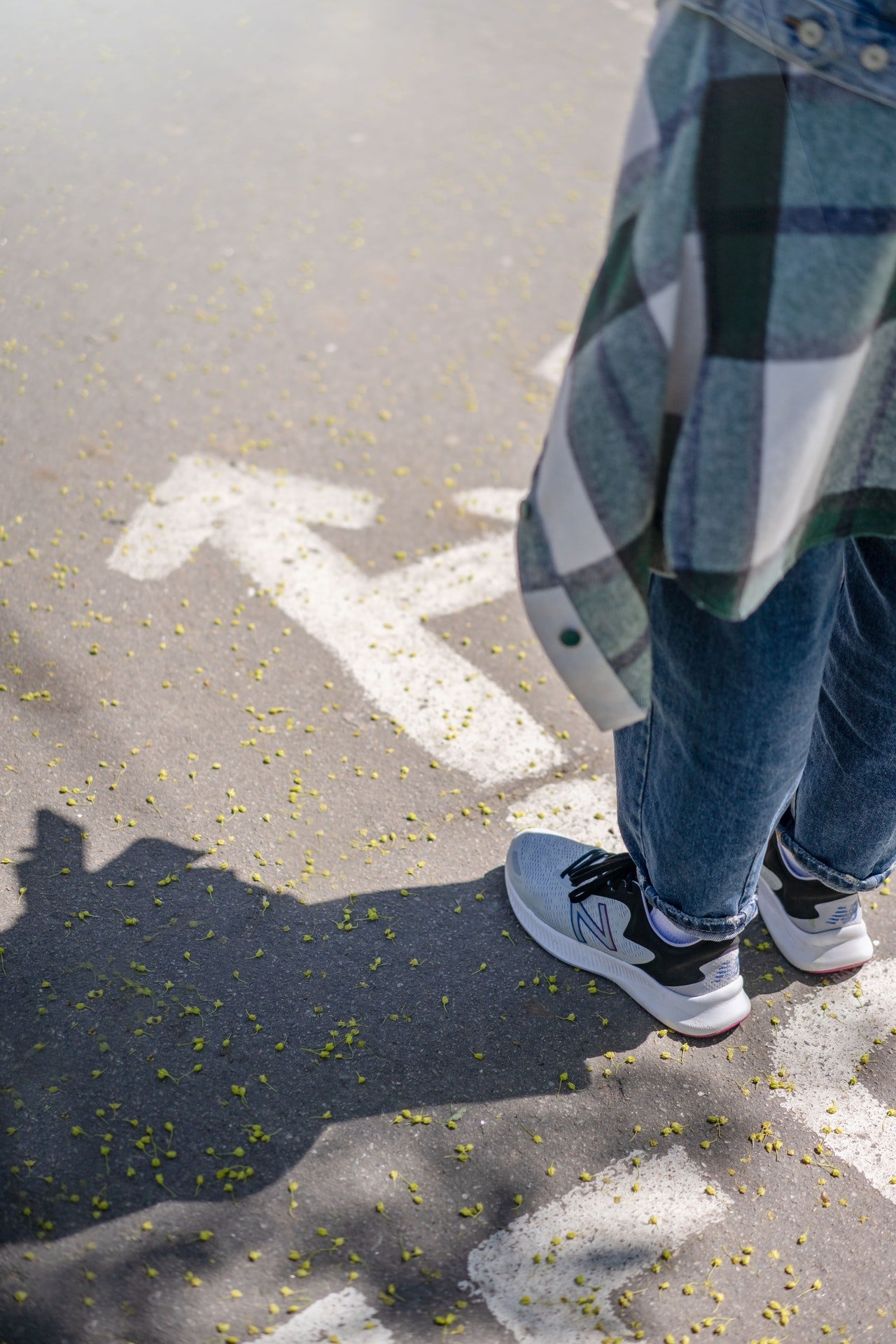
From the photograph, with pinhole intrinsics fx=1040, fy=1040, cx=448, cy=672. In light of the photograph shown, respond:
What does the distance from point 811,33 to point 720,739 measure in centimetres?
102

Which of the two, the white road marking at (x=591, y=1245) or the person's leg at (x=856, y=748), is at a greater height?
the person's leg at (x=856, y=748)

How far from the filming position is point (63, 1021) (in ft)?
7.32

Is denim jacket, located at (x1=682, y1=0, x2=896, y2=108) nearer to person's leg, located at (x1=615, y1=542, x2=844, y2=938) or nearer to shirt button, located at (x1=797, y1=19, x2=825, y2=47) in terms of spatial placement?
shirt button, located at (x1=797, y1=19, x2=825, y2=47)

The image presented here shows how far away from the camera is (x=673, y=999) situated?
2.33 metres

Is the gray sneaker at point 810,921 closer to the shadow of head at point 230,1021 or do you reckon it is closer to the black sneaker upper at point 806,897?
the black sneaker upper at point 806,897

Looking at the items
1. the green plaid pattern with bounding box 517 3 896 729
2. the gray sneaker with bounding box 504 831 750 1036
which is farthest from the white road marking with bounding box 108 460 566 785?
the green plaid pattern with bounding box 517 3 896 729

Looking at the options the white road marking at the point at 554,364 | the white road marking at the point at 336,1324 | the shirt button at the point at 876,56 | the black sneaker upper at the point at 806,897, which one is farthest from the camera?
the white road marking at the point at 554,364

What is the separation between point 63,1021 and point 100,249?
4071mm

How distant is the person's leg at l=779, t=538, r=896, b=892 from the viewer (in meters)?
1.97

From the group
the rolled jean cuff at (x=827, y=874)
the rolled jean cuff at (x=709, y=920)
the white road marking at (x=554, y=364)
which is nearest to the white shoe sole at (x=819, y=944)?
the rolled jean cuff at (x=827, y=874)

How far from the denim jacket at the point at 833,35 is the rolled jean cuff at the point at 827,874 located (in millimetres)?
1618

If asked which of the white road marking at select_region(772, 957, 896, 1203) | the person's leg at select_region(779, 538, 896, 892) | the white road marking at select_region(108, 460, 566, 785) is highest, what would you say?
the person's leg at select_region(779, 538, 896, 892)

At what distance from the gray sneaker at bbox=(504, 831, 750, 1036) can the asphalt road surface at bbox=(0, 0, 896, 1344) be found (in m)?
0.07

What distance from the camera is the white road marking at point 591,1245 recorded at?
1.88 metres
